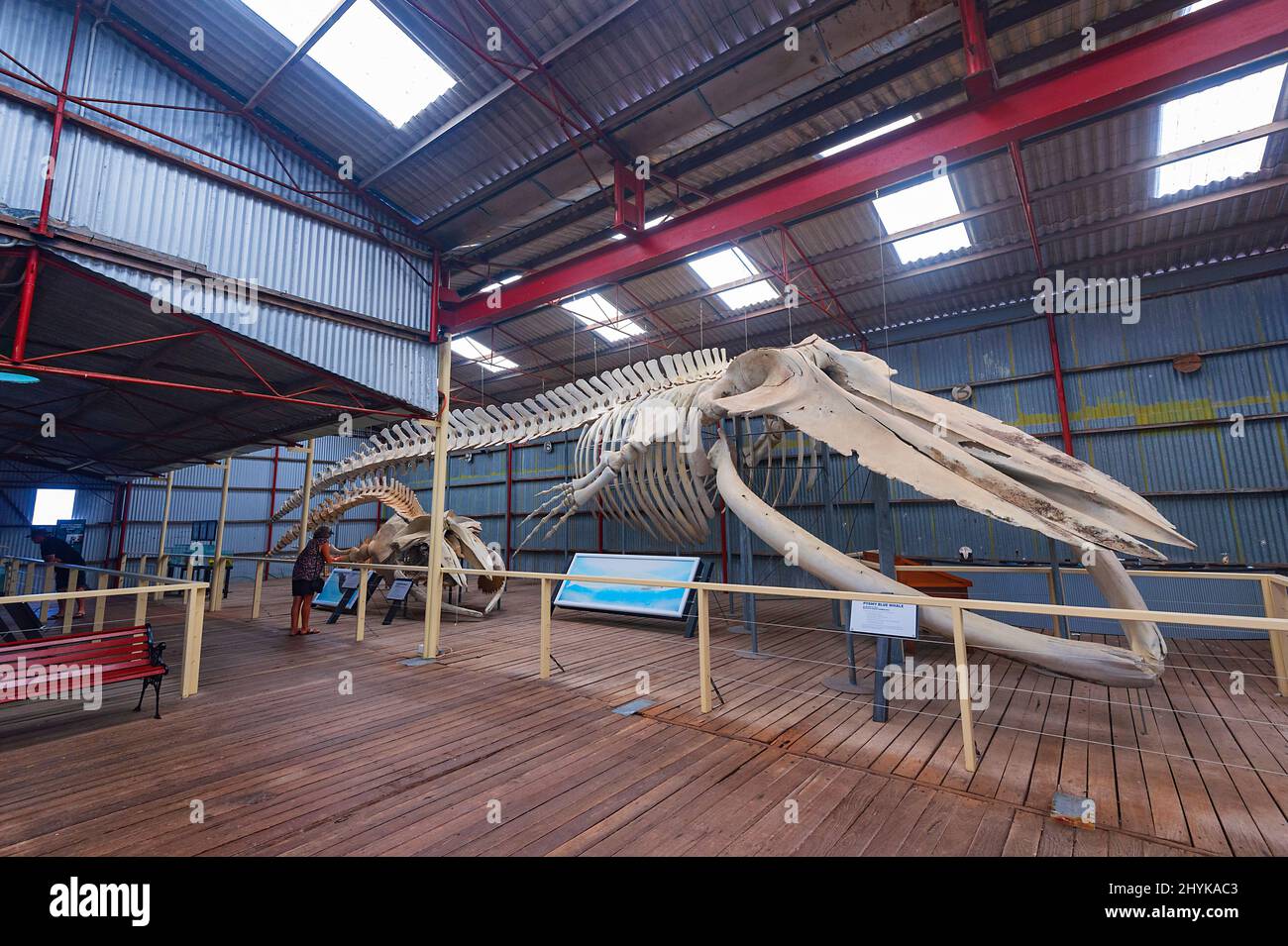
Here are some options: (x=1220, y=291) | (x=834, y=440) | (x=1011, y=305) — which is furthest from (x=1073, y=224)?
(x=834, y=440)

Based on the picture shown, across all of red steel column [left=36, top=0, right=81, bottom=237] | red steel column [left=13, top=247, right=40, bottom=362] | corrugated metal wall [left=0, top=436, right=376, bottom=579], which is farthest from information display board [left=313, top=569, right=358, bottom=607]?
corrugated metal wall [left=0, top=436, right=376, bottom=579]

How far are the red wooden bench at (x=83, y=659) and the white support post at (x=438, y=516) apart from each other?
2587mm

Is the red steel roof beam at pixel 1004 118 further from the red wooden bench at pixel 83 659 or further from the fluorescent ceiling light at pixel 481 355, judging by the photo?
the fluorescent ceiling light at pixel 481 355

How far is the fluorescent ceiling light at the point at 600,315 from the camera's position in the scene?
12852mm

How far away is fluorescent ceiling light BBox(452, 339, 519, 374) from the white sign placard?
1396 cm

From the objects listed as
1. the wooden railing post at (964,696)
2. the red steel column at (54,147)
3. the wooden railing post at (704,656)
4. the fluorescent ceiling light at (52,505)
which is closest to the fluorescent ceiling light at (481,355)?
the red steel column at (54,147)

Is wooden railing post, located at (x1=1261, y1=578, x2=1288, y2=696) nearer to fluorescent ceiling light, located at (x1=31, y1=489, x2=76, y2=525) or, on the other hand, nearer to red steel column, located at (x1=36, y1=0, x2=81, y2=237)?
red steel column, located at (x1=36, y1=0, x2=81, y2=237)

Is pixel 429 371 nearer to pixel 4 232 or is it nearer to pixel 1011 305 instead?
pixel 4 232

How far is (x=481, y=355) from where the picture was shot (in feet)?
53.1

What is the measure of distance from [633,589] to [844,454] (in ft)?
16.4

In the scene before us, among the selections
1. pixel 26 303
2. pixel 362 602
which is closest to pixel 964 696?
pixel 362 602

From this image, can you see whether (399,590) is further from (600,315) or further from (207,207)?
(600,315)

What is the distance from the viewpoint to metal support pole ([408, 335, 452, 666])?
21.6 feet

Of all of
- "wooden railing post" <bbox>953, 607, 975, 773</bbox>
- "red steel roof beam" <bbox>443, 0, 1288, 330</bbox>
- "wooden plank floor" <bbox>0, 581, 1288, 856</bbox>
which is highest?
"red steel roof beam" <bbox>443, 0, 1288, 330</bbox>
